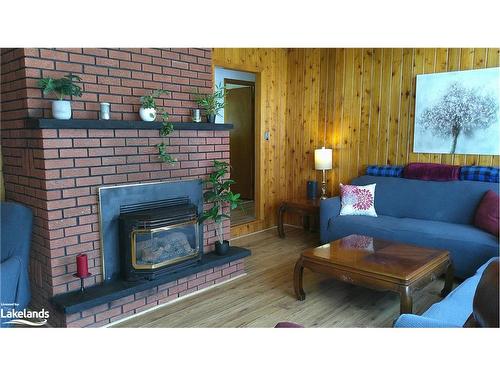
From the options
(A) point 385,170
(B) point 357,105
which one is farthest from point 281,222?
(B) point 357,105

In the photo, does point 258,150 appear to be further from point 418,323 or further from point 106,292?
point 418,323

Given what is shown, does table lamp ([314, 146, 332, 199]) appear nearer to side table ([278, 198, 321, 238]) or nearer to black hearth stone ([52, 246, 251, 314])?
side table ([278, 198, 321, 238])

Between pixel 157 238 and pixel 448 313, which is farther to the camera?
pixel 157 238

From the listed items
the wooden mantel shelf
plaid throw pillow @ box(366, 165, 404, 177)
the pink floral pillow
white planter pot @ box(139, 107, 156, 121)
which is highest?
white planter pot @ box(139, 107, 156, 121)

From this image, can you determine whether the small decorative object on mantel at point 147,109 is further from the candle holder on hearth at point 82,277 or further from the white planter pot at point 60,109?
the candle holder on hearth at point 82,277

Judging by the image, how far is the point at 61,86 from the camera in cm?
230

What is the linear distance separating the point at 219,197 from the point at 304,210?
1666 millimetres

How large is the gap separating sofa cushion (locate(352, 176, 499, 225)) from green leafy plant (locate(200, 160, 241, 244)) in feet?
5.73

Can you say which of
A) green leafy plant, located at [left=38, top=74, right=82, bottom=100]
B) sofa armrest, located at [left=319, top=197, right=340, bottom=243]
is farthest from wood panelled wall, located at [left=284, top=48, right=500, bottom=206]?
green leafy plant, located at [left=38, top=74, right=82, bottom=100]

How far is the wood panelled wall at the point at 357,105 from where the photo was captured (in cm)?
397

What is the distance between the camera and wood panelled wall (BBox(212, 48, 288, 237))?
4863mm

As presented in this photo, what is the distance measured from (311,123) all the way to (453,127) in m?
1.75

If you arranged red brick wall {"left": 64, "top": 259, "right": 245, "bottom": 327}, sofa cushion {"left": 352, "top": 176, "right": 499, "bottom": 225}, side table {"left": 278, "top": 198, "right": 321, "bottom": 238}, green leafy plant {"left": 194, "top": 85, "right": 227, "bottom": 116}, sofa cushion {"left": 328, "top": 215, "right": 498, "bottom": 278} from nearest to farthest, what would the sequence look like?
red brick wall {"left": 64, "top": 259, "right": 245, "bottom": 327} → sofa cushion {"left": 328, "top": 215, "right": 498, "bottom": 278} → green leafy plant {"left": 194, "top": 85, "right": 227, "bottom": 116} → sofa cushion {"left": 352, "top": 176, "right": 499, "bottom": 225} → side table {"left": 278, "top": 198, "right": 321, "bottom": 238}
